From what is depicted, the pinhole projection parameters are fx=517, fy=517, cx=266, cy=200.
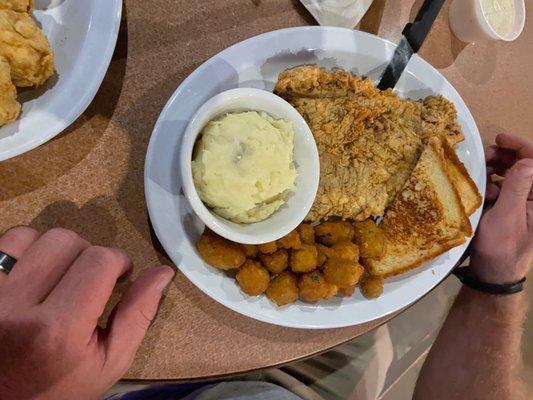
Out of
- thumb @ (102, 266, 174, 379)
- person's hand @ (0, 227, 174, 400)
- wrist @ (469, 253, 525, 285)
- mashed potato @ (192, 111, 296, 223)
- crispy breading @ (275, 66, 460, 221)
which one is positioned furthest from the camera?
wrist @ (469, 253, 525, 285)

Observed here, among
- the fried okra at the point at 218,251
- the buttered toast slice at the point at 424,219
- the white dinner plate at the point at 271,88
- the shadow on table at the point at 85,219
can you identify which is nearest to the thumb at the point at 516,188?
the white dinner plate at the point at 271,88

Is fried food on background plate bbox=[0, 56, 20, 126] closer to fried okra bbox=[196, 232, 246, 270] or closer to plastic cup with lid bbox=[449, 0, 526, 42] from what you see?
fried okra bbox=[196, 232, 246, 270]

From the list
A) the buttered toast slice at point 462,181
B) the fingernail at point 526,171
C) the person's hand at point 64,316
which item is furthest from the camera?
the fingernail at point 526,171

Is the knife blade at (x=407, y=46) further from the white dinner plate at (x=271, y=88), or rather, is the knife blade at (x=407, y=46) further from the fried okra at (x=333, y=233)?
the fried okra at (x=333, y=233)

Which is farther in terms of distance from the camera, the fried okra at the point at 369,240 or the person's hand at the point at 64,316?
the fried okra at the point at 369,240

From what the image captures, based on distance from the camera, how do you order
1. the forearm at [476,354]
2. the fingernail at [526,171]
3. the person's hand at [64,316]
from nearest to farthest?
the person's hand at [64,316]
the fingernail at [526,171]
the forearm at [476,354]


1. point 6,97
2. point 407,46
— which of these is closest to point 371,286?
point 407,46

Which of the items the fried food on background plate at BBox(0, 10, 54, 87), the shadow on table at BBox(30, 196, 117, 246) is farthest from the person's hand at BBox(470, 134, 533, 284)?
the fried food on background plate at BBox(0, 10, 54, 87)

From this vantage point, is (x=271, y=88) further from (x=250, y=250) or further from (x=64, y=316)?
(x=64, y=316)
